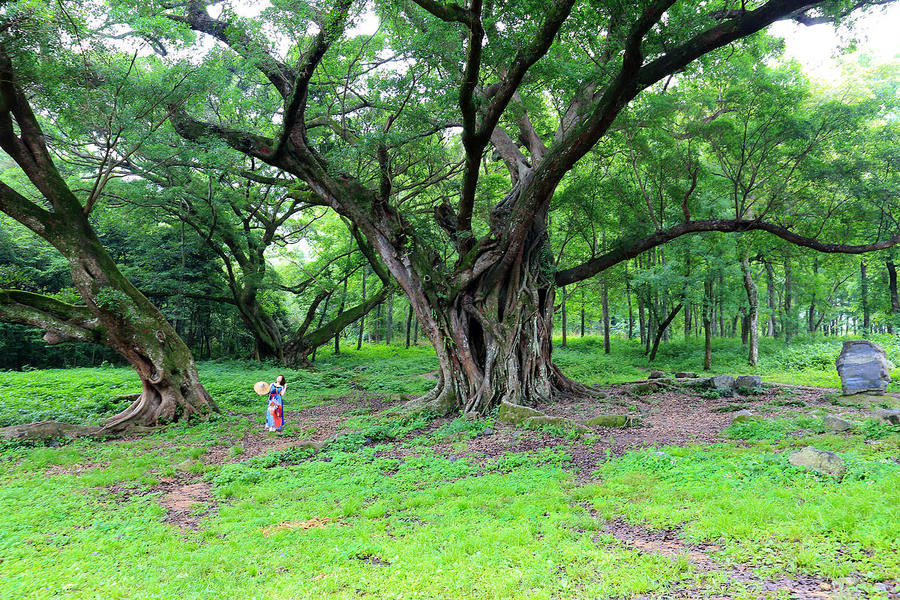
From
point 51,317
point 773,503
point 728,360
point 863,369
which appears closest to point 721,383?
point 863,369

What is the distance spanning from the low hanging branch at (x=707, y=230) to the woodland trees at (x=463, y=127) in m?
0.05

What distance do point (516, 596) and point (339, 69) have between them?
32.6 feet

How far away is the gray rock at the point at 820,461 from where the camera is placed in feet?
14.1

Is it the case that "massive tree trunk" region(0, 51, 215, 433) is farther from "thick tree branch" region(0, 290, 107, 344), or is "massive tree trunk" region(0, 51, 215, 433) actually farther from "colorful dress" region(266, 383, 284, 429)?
"colorful dress" region(266, 383, 284, 429)

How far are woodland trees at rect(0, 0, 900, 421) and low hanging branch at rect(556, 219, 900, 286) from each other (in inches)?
1.9

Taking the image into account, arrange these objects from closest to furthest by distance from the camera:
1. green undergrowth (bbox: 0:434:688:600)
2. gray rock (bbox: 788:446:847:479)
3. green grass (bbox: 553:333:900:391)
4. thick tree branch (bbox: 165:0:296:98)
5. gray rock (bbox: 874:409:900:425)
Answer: green undergrowth (bbox: 0:434:688:600)
gray rock (bbox: 788:446:847:479)
gray rock (bbox: 874:409:900:425)
thick tree branch (bbox: 165:0:296:98)
green grass (bbox: 553:333:900:391)

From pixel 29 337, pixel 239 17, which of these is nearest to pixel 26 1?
pixel 239 17

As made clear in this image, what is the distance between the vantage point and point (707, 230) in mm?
9836

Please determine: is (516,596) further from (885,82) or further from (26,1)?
(885,82)

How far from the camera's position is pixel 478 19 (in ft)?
18.7

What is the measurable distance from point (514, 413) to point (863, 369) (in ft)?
22.2

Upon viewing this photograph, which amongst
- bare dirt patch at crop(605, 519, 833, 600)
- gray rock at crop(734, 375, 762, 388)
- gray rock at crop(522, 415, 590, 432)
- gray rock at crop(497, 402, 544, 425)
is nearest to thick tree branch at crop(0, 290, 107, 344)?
gray rock at crop(497, 402, 544, 425)

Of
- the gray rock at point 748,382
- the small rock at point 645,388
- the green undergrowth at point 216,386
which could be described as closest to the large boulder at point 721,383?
the gray rock at point 748,382

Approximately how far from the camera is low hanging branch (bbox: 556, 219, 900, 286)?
877 centimetres
